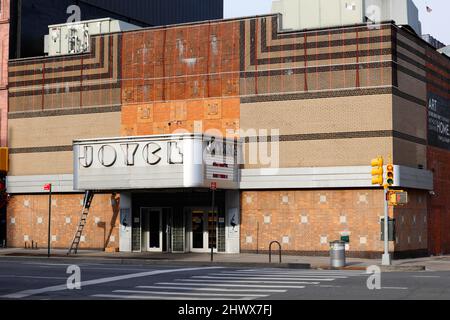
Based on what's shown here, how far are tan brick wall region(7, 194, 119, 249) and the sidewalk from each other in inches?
80.8

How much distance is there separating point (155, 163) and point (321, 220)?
9.26 meters

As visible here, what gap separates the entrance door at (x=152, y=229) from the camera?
4409cm

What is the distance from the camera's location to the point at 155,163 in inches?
1576

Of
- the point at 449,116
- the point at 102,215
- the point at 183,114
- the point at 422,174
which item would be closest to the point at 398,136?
the point at 422,174

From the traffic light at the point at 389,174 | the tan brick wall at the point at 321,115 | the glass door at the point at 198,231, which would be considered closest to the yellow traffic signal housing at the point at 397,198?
the traffic light at the point at 389,174

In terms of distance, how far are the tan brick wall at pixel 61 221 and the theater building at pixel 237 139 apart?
9 cm

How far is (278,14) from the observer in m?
41.8

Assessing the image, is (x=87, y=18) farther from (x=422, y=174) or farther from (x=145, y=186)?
(x=422, y=174)

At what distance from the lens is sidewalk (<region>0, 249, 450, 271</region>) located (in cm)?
3341

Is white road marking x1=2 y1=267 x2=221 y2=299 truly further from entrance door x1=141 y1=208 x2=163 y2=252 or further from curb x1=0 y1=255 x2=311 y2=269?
entrance door x1=141 y1=208 x2=163 y2=252

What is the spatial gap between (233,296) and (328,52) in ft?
77.2

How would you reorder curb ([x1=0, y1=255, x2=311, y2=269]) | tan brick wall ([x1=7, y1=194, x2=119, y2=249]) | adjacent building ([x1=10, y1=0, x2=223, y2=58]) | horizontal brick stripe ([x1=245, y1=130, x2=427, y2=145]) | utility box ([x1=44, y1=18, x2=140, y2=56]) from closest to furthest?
curb ([x1=0, y1=255, x2=311, y2=269]) < horizontal brick stripe ([x1=245, y1=130, x2=427, y2=145]) < tan brick wall ([x1=7, y1=194, x2=119, y2=249]) < utility box ([x1=44, y1=18, x2=140, y2=56]) < adjacent building ([x1=10, y1=0, x2=223, y2=58])

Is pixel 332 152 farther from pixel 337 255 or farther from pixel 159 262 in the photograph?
pixel 159 262

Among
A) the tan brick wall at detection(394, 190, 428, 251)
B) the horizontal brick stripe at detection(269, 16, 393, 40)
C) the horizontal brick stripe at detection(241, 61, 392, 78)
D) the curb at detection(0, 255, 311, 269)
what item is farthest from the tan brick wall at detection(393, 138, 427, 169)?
the curb at detection(0, 255, 311, 269)
